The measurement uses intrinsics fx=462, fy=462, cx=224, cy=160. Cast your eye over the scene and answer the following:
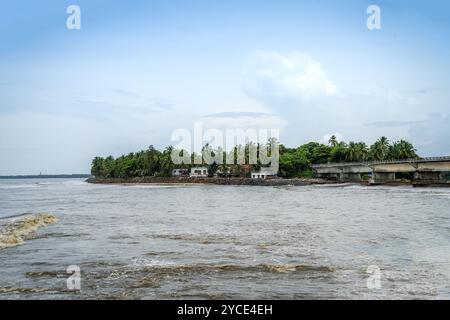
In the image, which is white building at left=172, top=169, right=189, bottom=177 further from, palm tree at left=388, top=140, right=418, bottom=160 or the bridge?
palm tree at left=388, top=140, right=418, bottom=160

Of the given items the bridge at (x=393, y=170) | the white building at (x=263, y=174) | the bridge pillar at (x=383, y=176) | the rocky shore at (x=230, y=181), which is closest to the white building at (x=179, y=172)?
the rocky shore at (x=230, y=181)

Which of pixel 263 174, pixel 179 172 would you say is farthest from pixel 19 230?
pixel 179 172

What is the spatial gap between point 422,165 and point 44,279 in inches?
3529

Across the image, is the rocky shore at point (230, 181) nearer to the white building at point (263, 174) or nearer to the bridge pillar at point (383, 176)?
the white building at point (263, 174)

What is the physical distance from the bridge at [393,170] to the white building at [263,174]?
13591 mm

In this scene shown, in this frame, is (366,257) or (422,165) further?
(422,165)

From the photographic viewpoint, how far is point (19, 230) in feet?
81.0

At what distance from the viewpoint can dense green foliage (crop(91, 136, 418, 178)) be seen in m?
131

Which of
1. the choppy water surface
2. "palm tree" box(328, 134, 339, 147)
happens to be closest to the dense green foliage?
"palm tree" box(328, 134, 339, 147)

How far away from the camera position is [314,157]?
15862 centimetres

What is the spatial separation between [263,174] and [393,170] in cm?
5315

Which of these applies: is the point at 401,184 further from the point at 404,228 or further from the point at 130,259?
the point at 130,259

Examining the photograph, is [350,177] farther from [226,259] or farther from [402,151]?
[226,259]
